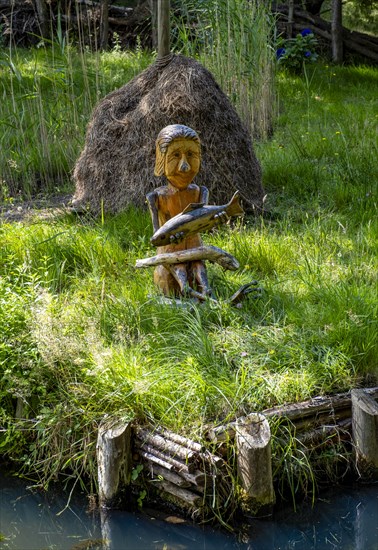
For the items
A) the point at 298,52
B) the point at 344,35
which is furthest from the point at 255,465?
the point at 344,35

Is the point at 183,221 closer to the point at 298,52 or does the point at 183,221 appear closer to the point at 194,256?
the point at 194,256

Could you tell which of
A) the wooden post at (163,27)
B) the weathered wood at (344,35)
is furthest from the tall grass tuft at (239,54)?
the weathered wood at (344,35)

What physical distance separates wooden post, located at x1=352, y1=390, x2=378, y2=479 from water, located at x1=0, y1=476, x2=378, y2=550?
0.11 metres

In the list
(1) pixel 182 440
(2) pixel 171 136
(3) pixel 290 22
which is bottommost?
(1) pixel 182 440

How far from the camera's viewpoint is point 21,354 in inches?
188

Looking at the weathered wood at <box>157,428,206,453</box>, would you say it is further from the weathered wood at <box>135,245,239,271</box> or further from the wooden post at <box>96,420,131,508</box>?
the weathered wood at <box>135,245,239,271</box>

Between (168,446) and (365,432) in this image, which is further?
(365,432)

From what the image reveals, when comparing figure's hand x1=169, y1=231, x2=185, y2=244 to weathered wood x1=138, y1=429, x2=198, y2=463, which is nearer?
weathered wood x1=138, y1=429, x2=198, y2=463

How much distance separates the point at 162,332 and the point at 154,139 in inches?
109

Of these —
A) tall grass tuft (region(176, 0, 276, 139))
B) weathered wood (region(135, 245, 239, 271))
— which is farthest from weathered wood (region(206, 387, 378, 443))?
tall grass tuft (region(176, 0, 276, 139))

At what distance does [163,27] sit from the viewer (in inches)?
281

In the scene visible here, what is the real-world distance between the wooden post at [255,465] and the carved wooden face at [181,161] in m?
1.73

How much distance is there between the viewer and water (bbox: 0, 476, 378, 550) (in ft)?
12.9

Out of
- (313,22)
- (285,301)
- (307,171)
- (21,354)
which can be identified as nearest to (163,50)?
(307,171)
